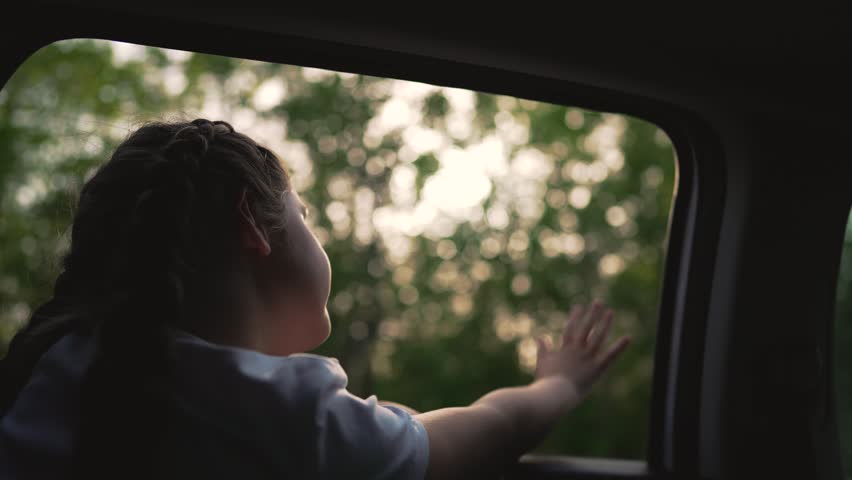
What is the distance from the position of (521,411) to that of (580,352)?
419mm

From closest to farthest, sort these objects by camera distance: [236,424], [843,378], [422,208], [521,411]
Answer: [236,424] < [521,411] < [843,378] < [422,208]

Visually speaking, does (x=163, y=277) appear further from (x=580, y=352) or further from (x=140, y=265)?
(x=580, y=352)

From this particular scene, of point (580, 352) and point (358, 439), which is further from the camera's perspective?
point (580, 352)

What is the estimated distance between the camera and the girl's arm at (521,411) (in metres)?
1.25

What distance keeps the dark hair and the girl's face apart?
45 millimetres

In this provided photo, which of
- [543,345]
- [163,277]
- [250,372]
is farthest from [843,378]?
[163,277]

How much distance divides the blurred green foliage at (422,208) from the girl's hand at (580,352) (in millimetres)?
6652

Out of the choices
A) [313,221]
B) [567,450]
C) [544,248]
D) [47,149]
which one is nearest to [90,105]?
[47,149]

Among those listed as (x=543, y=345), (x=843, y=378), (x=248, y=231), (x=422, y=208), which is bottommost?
(x=843, y=378)

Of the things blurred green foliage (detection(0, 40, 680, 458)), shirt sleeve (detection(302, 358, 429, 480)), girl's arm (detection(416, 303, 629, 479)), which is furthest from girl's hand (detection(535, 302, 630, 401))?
blurred green foliage (detection(0, 40, 680, 458))

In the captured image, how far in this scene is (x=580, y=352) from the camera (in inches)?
71.6

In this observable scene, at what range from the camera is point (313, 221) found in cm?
884

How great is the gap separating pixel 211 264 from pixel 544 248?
8827 millimetres

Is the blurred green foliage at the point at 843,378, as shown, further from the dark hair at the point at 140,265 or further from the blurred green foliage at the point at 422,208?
the blurred green foliage at the point at 422,208
